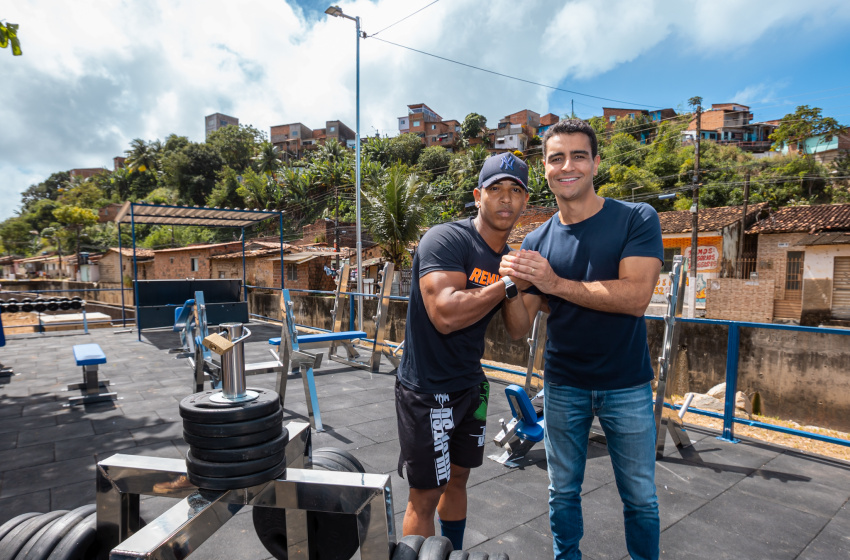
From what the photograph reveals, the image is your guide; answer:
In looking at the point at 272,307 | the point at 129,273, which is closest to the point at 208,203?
the point at 129,273

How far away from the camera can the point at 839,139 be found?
47.4 metres

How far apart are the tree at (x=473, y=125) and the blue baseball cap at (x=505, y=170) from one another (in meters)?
64.9

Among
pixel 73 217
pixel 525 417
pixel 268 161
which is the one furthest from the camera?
pixel 268 161

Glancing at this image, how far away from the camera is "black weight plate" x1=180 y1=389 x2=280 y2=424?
1.24 meters

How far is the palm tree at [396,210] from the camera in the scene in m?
17.3

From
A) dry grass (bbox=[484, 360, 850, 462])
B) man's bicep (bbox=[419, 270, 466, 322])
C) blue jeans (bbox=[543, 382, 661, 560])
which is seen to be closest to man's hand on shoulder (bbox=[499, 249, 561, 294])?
man's bicep (bbox=[419, 270, 466, 322])

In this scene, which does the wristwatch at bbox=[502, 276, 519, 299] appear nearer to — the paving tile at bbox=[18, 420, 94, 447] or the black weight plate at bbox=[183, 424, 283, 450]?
the black weight plate at bbox=[183, 424, 283, 450]

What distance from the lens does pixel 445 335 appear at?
5.99 ft

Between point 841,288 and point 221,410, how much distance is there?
25.5 m

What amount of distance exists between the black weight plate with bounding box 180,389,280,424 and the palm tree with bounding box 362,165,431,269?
1615 centimetres

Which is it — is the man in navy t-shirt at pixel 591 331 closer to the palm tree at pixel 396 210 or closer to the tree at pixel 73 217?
the palm tree at pixel 396 210

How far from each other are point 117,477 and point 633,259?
6.21ft

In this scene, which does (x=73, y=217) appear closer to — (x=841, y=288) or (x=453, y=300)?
(x=453, y=300)

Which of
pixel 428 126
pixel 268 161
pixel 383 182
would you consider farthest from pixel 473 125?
pixel 383 182
